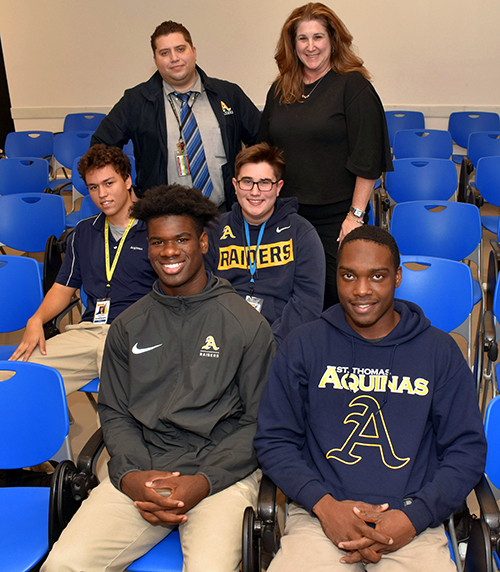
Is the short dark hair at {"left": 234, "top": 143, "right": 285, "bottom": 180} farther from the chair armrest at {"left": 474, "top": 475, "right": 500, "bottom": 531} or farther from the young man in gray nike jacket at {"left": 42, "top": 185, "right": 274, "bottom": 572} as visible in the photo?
the chair armrest at {"left": 474, "top": 475, "right": 500, "bottom": 531}

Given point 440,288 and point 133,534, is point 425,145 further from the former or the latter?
point 133,534

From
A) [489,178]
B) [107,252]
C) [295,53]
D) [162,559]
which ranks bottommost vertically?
[162,559]

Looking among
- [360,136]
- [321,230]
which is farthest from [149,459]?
[360,136]

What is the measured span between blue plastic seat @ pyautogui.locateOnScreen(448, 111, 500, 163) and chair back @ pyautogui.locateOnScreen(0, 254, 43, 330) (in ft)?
15.1

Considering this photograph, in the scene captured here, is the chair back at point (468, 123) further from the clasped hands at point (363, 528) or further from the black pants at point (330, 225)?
the clasped hands at point (363, 528)

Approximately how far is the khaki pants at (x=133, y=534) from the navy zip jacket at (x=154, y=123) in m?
1.85

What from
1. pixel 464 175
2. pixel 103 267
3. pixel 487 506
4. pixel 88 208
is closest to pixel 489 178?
pixel 464 175

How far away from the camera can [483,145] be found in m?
4.91

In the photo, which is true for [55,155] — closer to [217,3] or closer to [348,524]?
[217,3]

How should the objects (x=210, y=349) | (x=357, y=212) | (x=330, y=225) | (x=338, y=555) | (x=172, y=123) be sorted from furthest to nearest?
(x=172, y=123) < (x=330, y=225) < (x=357, y=212) < (x=210, y=349) < (x=338, y=555)

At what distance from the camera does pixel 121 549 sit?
1529 mm

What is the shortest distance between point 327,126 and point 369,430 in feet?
4.94

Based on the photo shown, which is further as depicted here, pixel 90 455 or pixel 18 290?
pixel 18 290

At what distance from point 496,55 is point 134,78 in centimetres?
446
